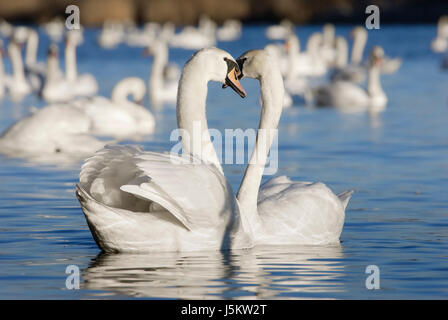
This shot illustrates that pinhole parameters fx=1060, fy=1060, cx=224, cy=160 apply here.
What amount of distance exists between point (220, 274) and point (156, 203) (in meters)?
0.70

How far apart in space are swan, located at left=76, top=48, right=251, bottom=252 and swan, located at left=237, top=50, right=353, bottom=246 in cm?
30

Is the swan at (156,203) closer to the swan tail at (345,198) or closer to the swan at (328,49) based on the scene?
the swan tail at (345,198)

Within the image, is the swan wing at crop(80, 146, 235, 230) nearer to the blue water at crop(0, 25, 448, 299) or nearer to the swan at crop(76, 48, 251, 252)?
the swan at crop(76, 48, 251, 252)

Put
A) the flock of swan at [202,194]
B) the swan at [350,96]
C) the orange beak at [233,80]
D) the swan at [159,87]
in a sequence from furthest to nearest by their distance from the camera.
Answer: the swan at [159,87], the swan at [350,96], the orange beak at [233,80], the flock of swan at [202,194]

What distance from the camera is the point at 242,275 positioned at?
6.88 meters

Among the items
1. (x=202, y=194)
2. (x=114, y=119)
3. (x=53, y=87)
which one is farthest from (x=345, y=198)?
(x=53, y=87)

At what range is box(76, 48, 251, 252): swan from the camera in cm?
692

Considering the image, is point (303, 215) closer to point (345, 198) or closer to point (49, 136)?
point (345, 198)

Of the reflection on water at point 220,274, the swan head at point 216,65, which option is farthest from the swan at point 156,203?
the swan head at point 216,65

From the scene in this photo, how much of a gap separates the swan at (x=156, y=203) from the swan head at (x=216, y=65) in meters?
0.91

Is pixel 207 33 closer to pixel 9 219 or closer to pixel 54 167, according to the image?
pixel 54 167

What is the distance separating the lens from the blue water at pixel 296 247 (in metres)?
6.50

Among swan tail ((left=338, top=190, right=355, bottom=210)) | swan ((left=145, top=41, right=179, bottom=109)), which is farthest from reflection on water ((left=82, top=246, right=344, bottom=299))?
swan ((left=145, top=41, right=179, bottom=109))

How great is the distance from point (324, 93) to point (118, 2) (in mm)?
53339
